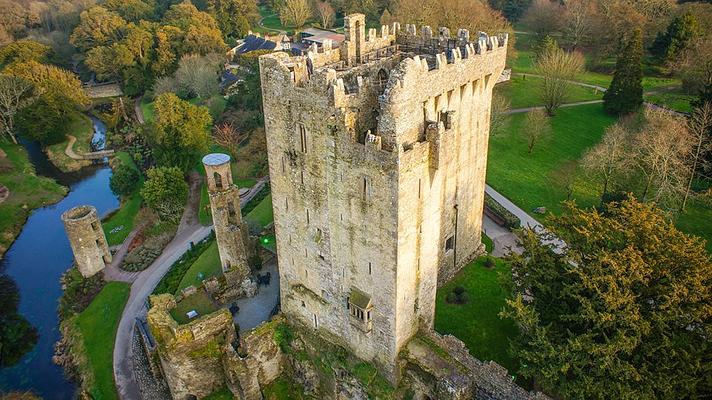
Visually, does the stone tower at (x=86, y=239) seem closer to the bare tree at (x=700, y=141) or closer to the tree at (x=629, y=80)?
the bare tree at (x=700, y=141)

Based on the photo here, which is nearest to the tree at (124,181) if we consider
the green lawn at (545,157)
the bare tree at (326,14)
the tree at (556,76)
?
the green lawn at (545,157)

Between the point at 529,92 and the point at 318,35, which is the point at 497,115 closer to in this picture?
the point at 529,92

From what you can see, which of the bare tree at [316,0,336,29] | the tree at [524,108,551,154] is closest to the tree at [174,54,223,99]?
the bare tree at [316,0,336,29]

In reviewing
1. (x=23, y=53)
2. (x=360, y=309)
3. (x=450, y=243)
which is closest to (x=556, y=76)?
(x=450, y=243)

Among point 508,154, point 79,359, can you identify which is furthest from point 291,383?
point 508,154

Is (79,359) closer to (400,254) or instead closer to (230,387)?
(230,387)

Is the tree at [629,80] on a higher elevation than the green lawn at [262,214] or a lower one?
higher
